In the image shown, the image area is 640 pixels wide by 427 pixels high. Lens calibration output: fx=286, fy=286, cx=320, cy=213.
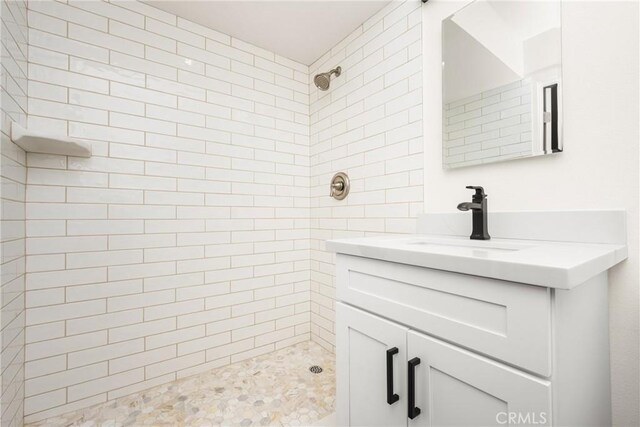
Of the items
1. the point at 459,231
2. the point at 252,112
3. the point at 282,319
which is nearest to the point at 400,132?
the point at 459,231

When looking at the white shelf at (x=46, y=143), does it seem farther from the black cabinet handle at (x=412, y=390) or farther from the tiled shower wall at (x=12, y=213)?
the black cabinet handle at (x=412, y=390)

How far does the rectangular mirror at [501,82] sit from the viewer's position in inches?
41.8

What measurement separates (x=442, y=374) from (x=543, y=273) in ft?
1.32

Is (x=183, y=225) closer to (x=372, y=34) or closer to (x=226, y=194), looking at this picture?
(x=226, y=194)

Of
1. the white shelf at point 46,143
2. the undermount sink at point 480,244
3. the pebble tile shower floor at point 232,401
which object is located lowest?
the pebble tile shower floor at point 232,401

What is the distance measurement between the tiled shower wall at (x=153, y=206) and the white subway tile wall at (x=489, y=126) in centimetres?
121

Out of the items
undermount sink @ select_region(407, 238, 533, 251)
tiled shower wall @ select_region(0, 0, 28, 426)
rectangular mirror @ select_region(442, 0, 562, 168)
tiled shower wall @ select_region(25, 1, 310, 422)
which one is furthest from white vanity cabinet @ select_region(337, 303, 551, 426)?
tiled shower wall @ select_region(0, 0, 28, 426)

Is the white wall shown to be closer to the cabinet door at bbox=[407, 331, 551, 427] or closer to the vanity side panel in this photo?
the vanity side panel

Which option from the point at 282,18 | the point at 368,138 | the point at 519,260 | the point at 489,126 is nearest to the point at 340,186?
the point at 368,138

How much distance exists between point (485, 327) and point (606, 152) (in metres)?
0.76

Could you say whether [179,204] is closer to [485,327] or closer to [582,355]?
[485,327]

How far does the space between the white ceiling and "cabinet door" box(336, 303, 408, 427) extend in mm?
1701

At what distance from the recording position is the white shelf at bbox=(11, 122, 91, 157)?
119 centimetres

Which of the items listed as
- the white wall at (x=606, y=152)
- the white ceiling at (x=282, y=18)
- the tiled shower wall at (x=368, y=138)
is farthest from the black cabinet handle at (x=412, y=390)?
the white ceiling at (x=282, y=18)
